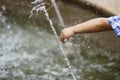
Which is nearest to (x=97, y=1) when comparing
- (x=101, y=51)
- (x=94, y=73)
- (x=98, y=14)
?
(x=98, y=14)

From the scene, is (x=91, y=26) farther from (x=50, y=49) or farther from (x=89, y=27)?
(x=50, y=49)

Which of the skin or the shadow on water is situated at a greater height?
the skin

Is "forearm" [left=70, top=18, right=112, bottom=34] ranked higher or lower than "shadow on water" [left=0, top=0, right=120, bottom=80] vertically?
higher

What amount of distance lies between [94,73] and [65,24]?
0.93 meters

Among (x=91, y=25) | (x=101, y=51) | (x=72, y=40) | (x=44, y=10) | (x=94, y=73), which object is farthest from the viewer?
(x=44, y=10)

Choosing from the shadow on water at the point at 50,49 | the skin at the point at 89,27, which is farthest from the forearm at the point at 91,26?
the shadow on water at the point at 50,49

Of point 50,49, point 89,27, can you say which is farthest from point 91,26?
point 50,49

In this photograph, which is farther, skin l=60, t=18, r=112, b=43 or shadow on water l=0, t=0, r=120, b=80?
shadow on water l=0, t=0, r=120, b=80

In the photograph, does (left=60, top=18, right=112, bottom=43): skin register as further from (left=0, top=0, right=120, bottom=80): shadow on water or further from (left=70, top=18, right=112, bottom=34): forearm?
(left=0, top=0, right=120, bottom=80): shadow on water

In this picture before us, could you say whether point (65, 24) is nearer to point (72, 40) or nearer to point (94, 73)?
point (72, 40)

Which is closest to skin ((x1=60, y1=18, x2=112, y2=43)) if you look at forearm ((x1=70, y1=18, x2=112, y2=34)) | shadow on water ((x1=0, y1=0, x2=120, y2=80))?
forearm ((x1=70, y1=18, x2=112, y2=34))

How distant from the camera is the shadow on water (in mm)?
4266

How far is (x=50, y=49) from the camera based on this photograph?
474cm

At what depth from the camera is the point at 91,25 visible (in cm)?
274
